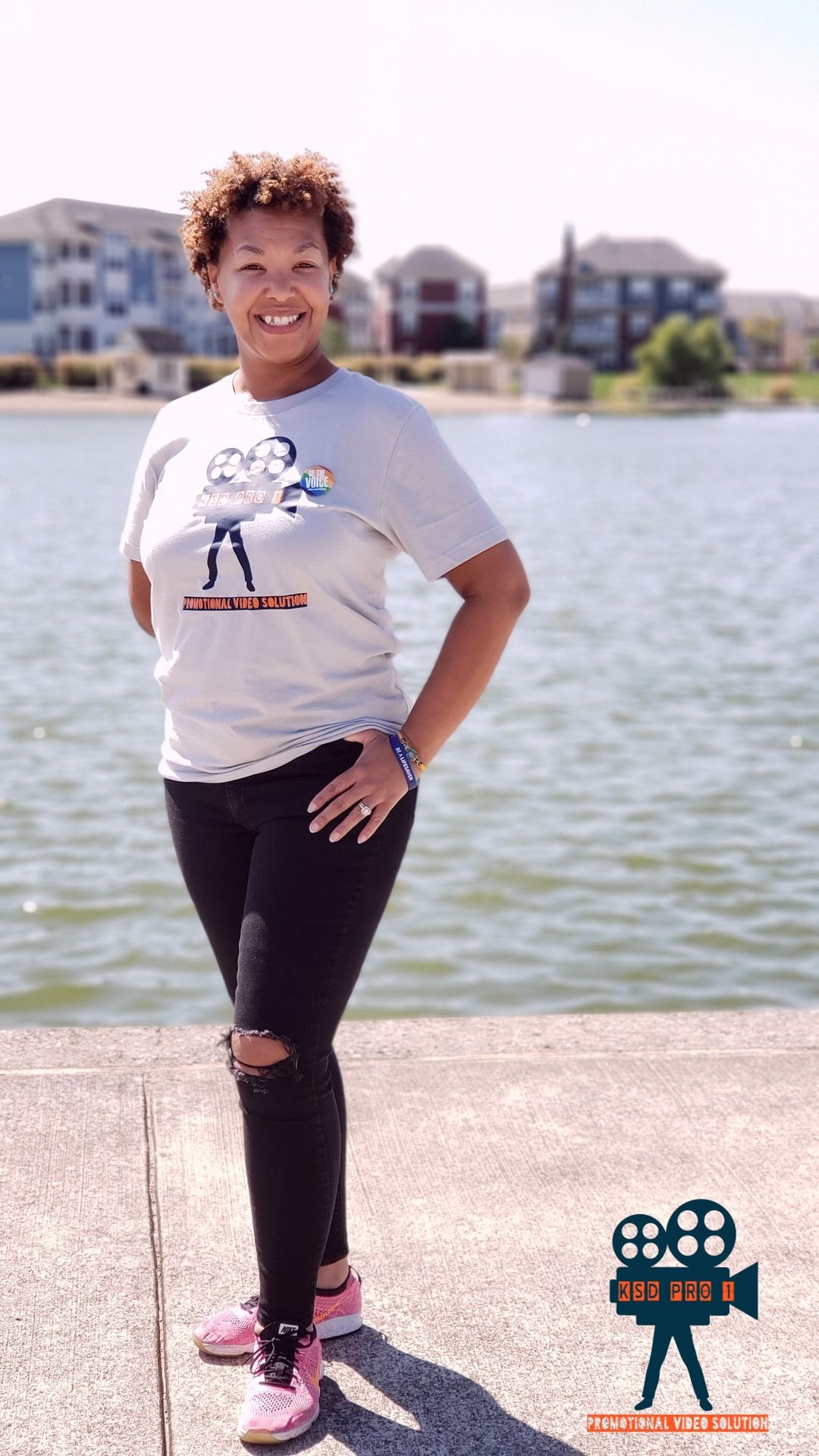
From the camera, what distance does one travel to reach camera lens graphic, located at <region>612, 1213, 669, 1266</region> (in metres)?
2.97

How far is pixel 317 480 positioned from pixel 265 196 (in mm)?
470

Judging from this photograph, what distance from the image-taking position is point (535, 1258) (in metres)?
3.19

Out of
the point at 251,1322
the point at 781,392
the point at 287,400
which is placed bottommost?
the point at 781,392

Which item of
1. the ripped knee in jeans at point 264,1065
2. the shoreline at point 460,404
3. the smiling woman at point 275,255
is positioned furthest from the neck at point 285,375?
the shoreline at point 460,404

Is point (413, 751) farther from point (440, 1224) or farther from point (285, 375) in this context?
point (440, 1224)

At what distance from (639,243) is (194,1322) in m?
133

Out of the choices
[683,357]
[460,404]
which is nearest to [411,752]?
[460,404]

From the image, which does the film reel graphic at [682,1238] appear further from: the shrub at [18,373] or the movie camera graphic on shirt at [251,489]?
the shrub at [18,373]

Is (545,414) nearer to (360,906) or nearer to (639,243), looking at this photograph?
(639,243)

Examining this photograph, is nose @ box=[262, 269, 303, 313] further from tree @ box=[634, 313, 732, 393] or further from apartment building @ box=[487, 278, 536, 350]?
apartment building @ box=[487, 278, 536, 350]

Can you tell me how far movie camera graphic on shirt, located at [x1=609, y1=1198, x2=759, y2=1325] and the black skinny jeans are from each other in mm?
587

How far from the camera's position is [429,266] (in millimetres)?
124562

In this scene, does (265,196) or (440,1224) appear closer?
(265,196)

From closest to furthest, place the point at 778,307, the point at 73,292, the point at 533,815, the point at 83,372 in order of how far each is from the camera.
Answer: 1. the point at 533,815
2. the point at 83,372
3. the point at 73,292
4. the point at 778,307
